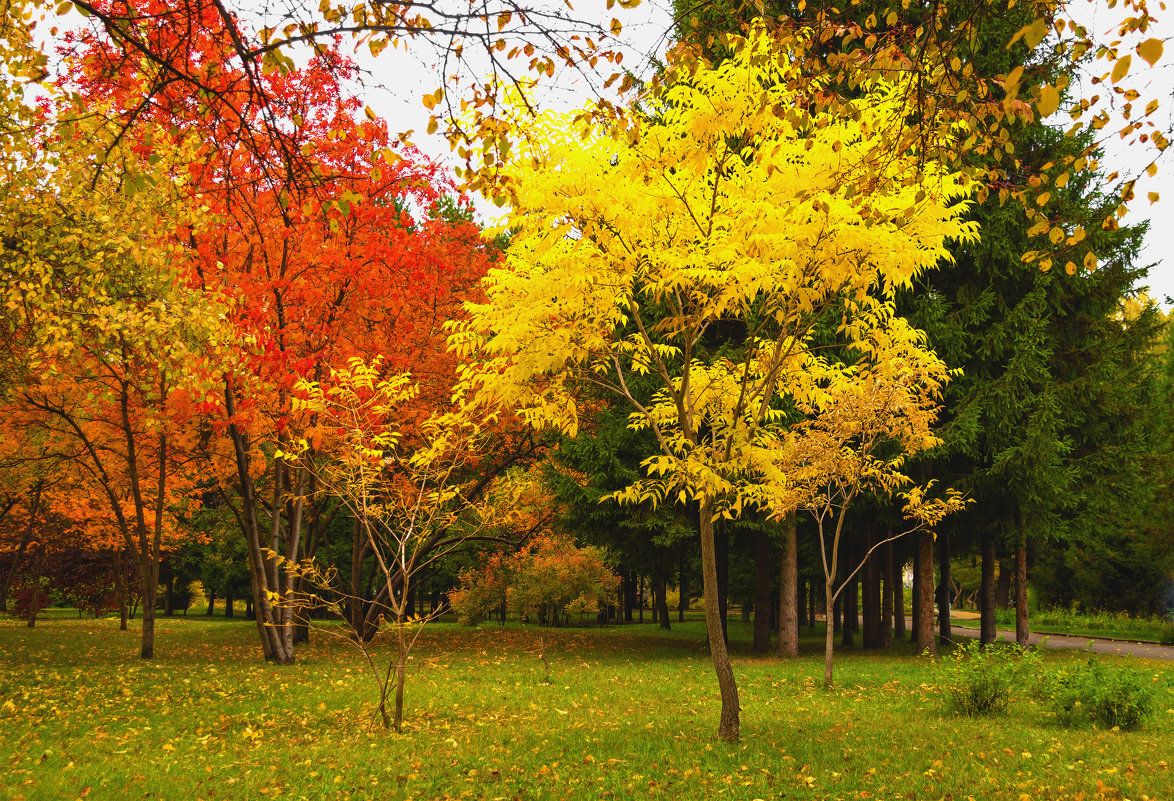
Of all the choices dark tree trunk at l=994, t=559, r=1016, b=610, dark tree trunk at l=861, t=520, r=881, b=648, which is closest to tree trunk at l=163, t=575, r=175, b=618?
dark tree trunk at l=861, t=520, r=881, b=648

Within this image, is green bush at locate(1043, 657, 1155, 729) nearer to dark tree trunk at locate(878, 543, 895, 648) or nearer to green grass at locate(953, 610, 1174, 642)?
dark tree trunk at locate(878, 543, 895, 648)

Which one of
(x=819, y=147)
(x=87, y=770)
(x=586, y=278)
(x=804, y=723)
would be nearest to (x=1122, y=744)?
(x=804, y=723)

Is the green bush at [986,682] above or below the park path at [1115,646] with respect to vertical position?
above

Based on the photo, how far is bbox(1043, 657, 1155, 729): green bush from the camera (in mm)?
7711

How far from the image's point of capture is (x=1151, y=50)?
Result: 245 centimetres

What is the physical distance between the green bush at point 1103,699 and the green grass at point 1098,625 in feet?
63.6

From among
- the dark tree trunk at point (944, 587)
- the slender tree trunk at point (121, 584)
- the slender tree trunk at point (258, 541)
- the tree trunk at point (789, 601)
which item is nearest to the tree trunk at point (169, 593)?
the slender tree trunk at point (121, 584)

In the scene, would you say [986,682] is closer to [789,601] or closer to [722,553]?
[789,601]

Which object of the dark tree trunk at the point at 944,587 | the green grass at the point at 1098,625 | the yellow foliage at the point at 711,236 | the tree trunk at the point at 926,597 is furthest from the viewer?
the green grass at the point at 1098,625

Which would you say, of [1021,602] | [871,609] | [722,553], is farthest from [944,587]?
[722,553]

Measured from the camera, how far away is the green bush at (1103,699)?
7.71m

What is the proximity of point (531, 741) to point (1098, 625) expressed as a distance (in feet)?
101

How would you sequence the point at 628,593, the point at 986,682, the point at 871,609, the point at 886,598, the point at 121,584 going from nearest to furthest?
the point at 986,682 < the point at 886,598 < the point at 871,609 < the point at 121,584 < the point at 628,593

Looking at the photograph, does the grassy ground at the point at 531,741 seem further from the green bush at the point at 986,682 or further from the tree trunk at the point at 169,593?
the tree trunk at the point at 169,593
